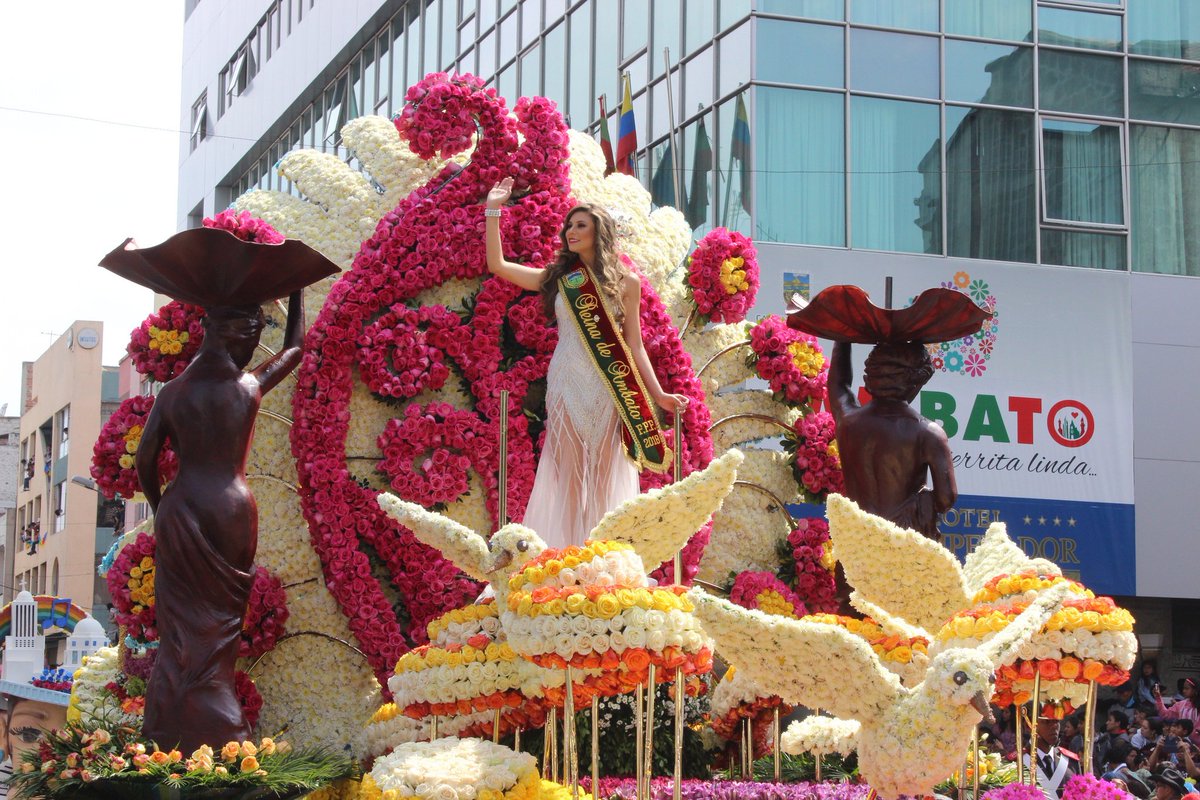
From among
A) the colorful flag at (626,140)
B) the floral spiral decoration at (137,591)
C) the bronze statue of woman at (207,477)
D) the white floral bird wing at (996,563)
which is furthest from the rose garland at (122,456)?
the colorful flag at (626,140)

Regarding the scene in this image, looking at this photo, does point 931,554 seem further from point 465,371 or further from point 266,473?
point 266,473

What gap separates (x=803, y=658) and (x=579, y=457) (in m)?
3.20

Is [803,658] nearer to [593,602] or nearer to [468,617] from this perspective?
[593,602]

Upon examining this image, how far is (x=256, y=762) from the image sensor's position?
7.44m

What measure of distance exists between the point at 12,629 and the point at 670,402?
14.4 metres

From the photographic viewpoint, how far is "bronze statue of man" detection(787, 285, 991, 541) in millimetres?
8891

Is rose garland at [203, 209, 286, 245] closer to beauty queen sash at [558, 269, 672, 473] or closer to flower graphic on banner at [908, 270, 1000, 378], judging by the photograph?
beauty queen sash at [558, 269, 672, 473]

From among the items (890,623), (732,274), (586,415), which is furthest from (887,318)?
(890,623)

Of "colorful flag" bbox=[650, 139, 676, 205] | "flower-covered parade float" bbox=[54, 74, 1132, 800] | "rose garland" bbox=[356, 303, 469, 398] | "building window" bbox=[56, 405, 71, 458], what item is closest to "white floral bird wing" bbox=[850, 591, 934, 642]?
"flower-covered parade float" bbox=[54, 74, 1132, 800]

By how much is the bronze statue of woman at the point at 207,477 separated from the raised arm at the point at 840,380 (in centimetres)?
312

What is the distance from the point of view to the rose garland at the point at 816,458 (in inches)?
398

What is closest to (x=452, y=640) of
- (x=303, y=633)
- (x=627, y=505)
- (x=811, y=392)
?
(x=627, y=505)

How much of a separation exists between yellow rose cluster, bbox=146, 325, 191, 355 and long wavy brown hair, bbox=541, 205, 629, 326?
7.94ft

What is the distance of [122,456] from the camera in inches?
361
